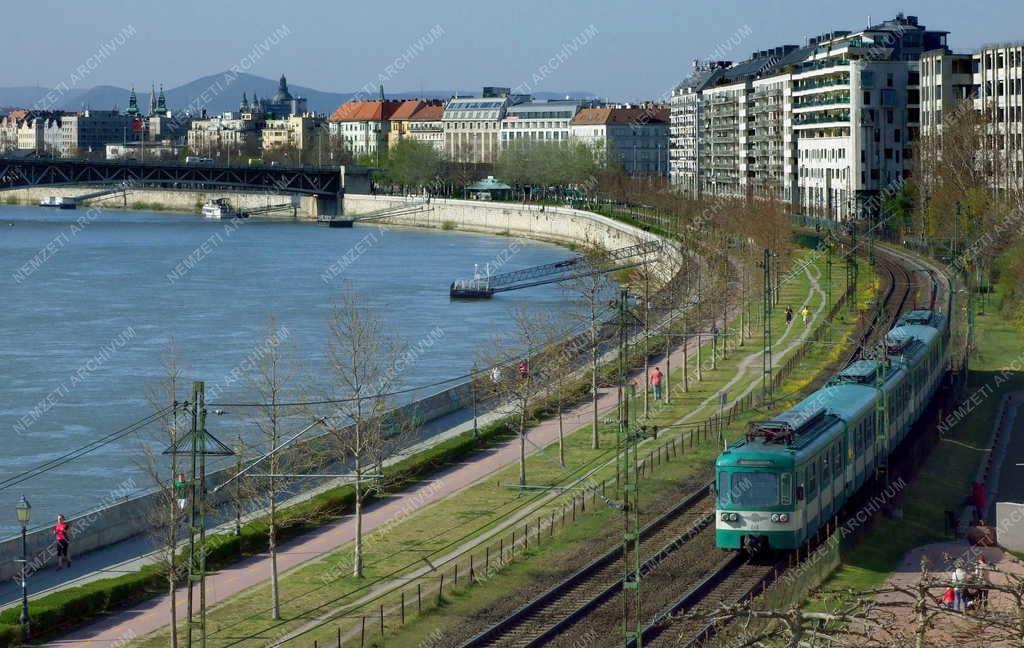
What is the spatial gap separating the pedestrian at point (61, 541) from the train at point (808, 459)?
10787 mm

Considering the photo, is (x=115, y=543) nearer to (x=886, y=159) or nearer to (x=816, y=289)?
(x=816, y=289)

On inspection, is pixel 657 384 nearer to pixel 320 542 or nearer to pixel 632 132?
pixel 320 542

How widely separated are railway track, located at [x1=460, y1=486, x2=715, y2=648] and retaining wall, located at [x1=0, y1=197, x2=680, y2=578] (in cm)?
848

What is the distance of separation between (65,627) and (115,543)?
5.29 m

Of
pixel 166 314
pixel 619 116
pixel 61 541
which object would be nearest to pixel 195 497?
pixel 61 541

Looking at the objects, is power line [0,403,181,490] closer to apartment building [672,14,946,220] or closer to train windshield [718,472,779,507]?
train windshield [718,472,779,507]

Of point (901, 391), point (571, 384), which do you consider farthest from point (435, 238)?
point (901, 391)

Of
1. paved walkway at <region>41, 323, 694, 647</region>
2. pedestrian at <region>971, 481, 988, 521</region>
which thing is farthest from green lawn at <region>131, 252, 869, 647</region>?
pedestrian at <region>971, 481, 988, 521</region>

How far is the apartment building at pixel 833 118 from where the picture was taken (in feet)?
351

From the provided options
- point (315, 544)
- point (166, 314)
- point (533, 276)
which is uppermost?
point (533, 276)

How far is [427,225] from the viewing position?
497 ft

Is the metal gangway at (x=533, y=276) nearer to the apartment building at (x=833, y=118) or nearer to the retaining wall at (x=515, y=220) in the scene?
the retaining wall at (x=515, y=220)

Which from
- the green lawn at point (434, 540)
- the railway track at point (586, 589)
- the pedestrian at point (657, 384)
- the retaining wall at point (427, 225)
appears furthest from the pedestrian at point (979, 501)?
the pedestrian at point (657, 384)

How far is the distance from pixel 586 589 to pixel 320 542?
6.73m
